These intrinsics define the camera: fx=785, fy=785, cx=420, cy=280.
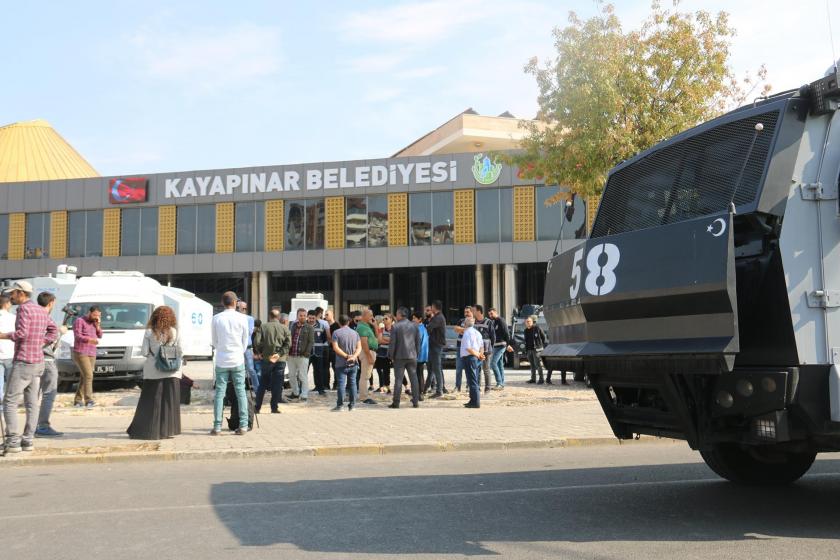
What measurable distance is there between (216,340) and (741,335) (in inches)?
288

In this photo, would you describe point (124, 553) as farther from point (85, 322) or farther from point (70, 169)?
point (70, 169)

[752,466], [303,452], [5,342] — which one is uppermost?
[5,342]

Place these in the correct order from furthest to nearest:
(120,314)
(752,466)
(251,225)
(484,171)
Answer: (251,225), (484,171), (120,314), (752,466)

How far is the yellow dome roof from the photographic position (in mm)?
61188

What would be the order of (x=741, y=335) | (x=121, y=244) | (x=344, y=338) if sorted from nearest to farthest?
(x=741, y=335)
(x=344, y=338)
(x=121, y=244)

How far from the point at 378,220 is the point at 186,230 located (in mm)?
11204

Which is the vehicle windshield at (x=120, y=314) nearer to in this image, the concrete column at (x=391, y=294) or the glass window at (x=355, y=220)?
the glass window at (x=355, y=220)

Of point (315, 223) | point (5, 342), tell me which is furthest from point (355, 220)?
point (5, 342)

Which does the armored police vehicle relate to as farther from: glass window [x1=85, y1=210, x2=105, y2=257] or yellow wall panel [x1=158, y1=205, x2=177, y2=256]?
glass window [x1=85, y1=210, x2=105, y2=257]

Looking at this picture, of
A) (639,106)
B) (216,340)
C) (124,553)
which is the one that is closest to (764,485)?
(124,553)

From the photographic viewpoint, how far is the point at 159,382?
33.1 feet

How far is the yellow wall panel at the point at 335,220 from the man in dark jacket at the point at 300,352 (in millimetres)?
27665

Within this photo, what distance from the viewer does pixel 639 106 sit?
1631 cm

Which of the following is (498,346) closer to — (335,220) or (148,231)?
(335,220)
